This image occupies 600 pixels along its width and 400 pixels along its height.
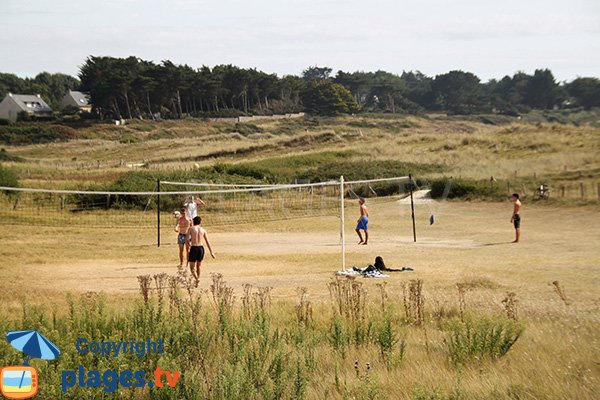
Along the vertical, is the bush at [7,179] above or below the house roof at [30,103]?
below

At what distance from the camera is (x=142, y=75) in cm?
11525

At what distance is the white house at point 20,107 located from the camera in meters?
125

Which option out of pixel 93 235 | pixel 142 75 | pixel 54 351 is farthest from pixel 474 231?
pixel 142 75

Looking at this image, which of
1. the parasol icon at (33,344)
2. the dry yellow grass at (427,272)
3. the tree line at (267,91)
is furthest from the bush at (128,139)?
the parasol icon at (33,344)

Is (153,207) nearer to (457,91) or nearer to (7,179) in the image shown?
(7,179)

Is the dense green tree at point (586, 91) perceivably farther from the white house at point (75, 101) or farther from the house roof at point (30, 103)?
the house roof at point (30, 103)

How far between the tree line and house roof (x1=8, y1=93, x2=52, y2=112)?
37.4ft

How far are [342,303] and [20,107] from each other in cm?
12358

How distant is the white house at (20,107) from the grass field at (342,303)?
88.0 m

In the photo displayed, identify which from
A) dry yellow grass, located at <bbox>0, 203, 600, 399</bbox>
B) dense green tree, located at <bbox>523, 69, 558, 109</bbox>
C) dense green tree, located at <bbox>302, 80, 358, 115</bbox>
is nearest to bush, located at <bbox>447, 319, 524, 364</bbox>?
dry yellow grass, located at <bbox>0, 203, 600, 399</bbox>

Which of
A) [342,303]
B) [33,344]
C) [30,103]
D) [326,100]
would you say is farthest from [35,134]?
[33,344]

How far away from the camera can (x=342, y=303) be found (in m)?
14.5

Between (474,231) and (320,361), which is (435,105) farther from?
(320,361)

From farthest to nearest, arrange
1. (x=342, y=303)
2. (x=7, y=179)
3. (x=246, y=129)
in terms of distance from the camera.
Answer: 1. (x=246, y=129)
2. (x=7, y=179)
3. (x=342, y=303)
